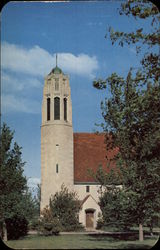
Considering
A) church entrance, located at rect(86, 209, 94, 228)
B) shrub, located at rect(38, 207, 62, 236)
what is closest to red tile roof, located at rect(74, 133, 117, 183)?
church entrance, located at rect(86, 209, 94, 228)

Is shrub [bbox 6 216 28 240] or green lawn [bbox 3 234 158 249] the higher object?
shrub [bbox 6 216 28 240]

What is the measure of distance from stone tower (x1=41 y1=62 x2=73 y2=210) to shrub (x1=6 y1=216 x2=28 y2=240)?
49.0 feet

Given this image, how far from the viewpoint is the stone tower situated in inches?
1563

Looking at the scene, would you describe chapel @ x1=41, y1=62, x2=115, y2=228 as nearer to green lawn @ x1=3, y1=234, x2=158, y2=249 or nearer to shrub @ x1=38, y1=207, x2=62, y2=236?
shrub @ x1=38, y1=207, x2=62, y2=236

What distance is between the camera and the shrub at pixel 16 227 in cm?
2208

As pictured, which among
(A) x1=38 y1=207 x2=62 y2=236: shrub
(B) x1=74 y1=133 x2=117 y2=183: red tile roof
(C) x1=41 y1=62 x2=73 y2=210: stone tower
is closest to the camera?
(A) x1=38 y1=207 x2=62 y2=236: shrub

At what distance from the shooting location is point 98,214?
40344mm

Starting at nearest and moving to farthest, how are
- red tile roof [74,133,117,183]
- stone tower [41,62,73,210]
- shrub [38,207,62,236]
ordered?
shrub [38,207,62,236] → stone tower [41,62,73,210] → red tile roof [74,133,117,183]

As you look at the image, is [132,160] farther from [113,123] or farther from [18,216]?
[18,216]

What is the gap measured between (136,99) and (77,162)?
27035mm

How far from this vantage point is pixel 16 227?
78.9 feet

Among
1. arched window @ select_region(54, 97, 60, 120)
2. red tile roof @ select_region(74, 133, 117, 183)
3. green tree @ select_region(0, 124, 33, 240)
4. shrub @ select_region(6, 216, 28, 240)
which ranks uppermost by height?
arched window @ select_region(54, 97, 60, 120)

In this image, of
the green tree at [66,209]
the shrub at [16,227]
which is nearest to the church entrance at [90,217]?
the green tree at [66,209]

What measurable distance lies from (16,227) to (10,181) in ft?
14.6
